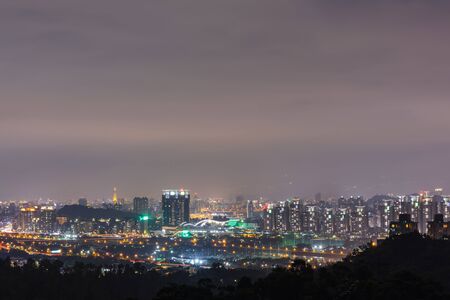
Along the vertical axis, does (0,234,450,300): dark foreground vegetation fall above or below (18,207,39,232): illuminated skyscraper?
below

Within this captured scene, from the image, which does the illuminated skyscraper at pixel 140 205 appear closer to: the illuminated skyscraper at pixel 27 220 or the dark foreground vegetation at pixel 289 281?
the illuminated skyscraper at pixel 27 220

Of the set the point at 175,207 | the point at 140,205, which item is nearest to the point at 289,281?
the point at 175,207

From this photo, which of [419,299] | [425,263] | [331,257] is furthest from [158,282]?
[331,257]

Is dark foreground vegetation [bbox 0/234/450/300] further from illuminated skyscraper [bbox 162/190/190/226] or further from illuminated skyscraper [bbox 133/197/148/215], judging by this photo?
illuminated skyscraper [bbox 133/197/148/215]

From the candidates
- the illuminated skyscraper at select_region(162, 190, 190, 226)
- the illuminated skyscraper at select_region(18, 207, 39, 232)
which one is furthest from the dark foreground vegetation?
the illuminated skyscraper at select_region(18, 207, 39, 232)

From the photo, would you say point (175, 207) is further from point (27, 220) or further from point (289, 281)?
point (289, 281)

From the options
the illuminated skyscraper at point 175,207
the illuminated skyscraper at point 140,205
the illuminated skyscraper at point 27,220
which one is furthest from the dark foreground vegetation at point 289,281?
the illuminated skyscraper at point 140,205
